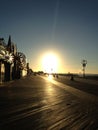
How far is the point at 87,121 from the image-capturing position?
992 centimetres

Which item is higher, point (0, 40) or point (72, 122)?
point (0, 40)

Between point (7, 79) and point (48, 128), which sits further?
point (7, 79)

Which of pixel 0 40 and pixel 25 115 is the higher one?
pixel 0 40

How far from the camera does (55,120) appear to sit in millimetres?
9984

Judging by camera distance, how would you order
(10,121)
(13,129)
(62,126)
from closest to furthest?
1. (13,129)
2. (62,126)
3. (10,121)

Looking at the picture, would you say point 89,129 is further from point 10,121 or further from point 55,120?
point 10,121

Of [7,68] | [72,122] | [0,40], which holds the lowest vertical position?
[72,122]

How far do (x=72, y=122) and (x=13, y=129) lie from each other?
2.76 m

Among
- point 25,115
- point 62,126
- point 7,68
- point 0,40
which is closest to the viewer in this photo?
point 62,126

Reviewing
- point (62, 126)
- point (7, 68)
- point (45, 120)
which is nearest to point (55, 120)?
point (45, 120)

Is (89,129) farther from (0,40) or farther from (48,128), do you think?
(0,40)

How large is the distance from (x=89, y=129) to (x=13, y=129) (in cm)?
286

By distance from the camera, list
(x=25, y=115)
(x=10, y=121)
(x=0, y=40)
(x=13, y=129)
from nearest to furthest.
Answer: (x=13, y=129), (x=10, y=121), (x=25, y=115), (x=0, y=40)

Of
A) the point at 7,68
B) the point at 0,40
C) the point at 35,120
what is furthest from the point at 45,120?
the point at 7,68
